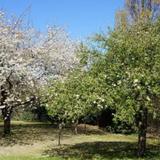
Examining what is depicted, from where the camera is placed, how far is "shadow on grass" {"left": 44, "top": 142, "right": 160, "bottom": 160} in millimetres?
20288

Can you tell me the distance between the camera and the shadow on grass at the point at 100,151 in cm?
2029

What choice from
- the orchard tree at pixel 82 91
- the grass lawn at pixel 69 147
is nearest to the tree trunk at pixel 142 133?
the grass lawn at pixel 69 147

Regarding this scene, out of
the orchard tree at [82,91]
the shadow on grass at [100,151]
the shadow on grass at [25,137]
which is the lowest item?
the shadow on grass at [100,151]

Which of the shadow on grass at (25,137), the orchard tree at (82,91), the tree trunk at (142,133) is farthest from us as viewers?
the shadow on grass at (25,137)

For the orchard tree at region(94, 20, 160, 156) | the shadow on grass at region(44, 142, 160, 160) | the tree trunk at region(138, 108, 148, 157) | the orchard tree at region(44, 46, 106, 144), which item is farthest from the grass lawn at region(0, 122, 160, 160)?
the orchard tree at region(44, 46, 106, 144)

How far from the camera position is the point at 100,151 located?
22.1 metres

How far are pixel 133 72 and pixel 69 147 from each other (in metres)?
7.06

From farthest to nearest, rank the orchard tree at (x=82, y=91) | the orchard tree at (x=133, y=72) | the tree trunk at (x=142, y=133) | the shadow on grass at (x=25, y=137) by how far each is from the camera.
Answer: the shadow on grass at (x=25, y=137) → the tree trunk at (x=142, y=133) → the orchard tree at (x=82, y=91) → the orchard tree at (x=133, y=72)

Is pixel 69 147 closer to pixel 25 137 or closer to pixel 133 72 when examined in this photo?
pixel 25 137

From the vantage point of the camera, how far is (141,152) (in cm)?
2023

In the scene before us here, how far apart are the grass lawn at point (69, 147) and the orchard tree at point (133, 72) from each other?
1.77 meters

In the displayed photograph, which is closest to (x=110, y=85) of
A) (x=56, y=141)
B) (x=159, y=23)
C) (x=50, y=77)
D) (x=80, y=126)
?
(x=159, y=23)

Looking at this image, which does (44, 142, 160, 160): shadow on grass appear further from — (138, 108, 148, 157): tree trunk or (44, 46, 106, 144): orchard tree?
(44, 46, 106, 144): orchard tree

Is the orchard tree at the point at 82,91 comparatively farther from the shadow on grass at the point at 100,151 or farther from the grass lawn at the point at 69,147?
the grass lawn at the point at 69,147
